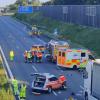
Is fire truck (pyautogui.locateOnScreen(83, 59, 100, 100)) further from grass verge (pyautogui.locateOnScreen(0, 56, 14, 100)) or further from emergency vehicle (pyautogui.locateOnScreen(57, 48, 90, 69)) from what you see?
emergency vehicle (pyautogui.locateOnScreen(57, 48, 90, 69))

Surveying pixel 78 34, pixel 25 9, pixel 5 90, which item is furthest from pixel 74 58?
pixel 25 9

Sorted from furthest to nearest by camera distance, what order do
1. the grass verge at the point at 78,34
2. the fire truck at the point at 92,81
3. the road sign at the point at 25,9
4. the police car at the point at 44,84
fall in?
the road sign at the point at 25,9
the grass verge at the point at 78,34
the police car at the point at 44,84
the fire truck at the point at 92,81

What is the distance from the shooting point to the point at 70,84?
1572 inches

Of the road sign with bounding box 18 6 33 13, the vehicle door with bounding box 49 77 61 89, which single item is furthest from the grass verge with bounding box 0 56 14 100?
the road sign with bounding box 18 6 33 13

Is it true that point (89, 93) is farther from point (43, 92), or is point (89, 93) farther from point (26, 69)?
point (26, 69)

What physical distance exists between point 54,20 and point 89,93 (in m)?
84.2

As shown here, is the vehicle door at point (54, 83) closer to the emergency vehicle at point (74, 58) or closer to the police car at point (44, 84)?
the police car at point (44, 84)

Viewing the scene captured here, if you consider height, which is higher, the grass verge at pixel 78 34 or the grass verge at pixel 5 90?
the grass verge at pixel 5 90

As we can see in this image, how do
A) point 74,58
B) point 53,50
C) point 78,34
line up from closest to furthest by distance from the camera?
point 74,58 → point 53,50 → point 78,34

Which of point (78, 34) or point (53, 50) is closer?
point (53, 50)

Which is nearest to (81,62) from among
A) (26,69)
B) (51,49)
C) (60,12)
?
(26,69)

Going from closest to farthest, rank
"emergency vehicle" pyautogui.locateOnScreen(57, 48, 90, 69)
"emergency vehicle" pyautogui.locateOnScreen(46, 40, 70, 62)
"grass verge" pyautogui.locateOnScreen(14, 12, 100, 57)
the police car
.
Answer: the police car
"emergency vehicle" pyautogui.locateOnScreen(57, 48, 90, 69)
"emergency vehicle" pyautogui.locateOnScreen(46, 40, 70, 62)
"grass verge" pyautogui.locateOnScreen(14, 12, 100, 57)

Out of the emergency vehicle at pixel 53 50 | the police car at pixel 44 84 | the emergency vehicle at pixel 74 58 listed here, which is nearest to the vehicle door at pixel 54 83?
the police car at pixel 44 84

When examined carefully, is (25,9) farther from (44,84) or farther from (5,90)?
(5,90)
